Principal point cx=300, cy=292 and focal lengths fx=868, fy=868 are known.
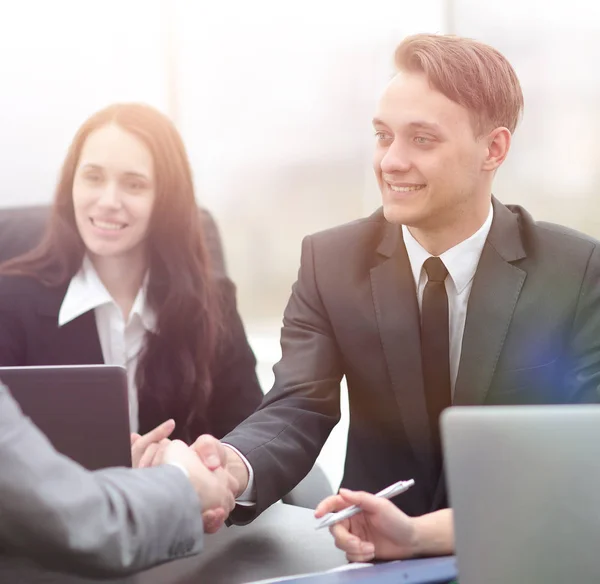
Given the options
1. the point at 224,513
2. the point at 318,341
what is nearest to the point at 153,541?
the point at 224,513

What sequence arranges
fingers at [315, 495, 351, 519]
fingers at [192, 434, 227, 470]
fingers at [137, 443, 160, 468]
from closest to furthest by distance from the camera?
fingers at [315, 495, 351, 519]
fingers at [192, 434, 227, 470]
fingers at [137, 443, 160, 468]

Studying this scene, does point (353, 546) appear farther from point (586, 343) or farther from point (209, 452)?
point (586, 343)

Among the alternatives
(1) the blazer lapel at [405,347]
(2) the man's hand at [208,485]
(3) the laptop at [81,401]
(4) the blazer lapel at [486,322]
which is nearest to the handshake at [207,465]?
(2) the man's hand at [208,485]

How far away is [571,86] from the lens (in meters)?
2.54

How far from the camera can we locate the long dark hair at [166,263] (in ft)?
8.99

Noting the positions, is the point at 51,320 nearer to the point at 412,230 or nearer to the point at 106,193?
the point at 106,193

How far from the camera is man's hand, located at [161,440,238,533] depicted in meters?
1.43

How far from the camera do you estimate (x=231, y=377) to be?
2787 mm

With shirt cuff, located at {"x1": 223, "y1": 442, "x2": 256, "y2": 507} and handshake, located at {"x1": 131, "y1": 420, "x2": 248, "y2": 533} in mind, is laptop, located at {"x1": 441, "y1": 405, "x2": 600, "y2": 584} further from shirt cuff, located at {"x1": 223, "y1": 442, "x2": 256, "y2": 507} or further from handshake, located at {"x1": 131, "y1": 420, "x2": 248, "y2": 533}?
shirt cuff, located at {"x1": 223, "y1": 442, "x2": 256, "y2": 507}

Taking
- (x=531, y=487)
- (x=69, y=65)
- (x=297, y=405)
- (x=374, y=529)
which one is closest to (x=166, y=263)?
(x=69, y=65)

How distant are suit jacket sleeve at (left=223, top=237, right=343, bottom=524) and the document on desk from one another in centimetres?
41

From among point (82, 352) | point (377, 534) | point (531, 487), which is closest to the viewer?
point (531, 487)

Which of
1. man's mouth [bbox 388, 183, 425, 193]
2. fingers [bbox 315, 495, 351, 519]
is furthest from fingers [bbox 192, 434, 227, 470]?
man's mouth [bbox 388, 183, 425, 193]

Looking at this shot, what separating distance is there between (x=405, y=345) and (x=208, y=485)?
0.83m
